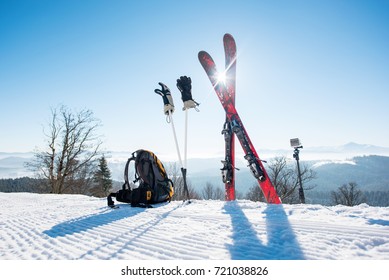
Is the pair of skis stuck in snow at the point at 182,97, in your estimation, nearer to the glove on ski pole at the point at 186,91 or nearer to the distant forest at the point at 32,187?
the glove on ski pole at the point at 186,91

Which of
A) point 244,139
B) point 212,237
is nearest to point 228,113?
point 244,139

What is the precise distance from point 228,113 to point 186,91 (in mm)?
1859

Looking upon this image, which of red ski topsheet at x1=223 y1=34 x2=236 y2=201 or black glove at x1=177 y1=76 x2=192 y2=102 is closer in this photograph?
black glove at x1=177 y1=76 x2=192 y2=102

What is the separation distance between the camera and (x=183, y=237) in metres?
2.12

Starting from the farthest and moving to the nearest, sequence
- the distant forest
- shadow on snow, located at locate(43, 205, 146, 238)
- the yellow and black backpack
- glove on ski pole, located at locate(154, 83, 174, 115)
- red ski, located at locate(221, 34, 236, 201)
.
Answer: the distant forest → red ski, located at locate(221, 34, 236, 201) → glove on ski pole, located at locate(154, 83, 174, 115) → the yellow and black backpack → shadow on snow, located at locate(43, 205, 146, 238)

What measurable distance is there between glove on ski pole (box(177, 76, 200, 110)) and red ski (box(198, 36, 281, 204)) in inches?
65.5

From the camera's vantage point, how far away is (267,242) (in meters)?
1.91

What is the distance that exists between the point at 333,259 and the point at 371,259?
0.25 meters

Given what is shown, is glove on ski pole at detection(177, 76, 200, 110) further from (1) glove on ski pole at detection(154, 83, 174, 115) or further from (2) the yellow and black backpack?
(2) the yellow and black backpack

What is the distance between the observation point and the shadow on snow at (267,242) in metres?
1.64

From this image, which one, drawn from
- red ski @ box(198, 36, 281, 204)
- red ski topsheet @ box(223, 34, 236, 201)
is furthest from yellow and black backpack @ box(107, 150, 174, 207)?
red ski @ box(198, 36, 281, 204)

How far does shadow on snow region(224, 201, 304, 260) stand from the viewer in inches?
64.7

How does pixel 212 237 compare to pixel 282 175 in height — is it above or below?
above

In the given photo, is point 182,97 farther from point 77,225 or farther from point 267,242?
point 267,242
